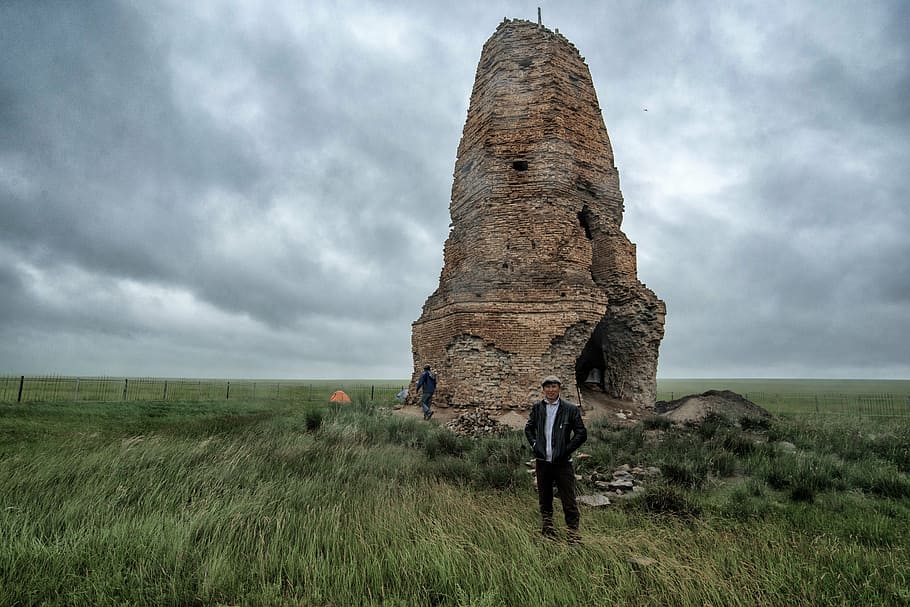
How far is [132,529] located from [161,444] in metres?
3.48

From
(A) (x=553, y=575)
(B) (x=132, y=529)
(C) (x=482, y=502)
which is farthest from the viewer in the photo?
(C) (x=482, y=502)

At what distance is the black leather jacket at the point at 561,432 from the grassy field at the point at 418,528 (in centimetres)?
73

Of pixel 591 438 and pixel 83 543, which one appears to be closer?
pixel 83 543

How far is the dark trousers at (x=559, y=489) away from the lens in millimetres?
4711

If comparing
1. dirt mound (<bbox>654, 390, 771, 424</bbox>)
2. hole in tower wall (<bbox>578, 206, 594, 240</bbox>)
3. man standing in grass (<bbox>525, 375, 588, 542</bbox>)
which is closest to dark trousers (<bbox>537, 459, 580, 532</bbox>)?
man standing in grass (<bbox>525, 375, 588, 542</bbox>)

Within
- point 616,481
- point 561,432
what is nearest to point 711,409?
point 616,481

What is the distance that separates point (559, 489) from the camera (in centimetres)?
479

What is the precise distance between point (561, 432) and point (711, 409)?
11.5 m

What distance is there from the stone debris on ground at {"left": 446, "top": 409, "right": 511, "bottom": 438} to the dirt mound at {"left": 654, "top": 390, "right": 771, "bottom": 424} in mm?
4752

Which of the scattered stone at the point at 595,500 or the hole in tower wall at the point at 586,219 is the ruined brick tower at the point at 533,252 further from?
the scattered stone at the point at 595,500

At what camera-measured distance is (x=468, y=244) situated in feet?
46.9

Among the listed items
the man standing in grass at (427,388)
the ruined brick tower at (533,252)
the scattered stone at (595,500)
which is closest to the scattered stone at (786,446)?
the ruined brick tower at (533,252)

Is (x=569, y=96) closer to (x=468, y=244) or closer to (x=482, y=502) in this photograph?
(x=468, y=244)

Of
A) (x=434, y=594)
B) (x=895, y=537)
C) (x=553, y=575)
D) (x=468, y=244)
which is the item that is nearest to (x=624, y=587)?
(x=553, y=575)
